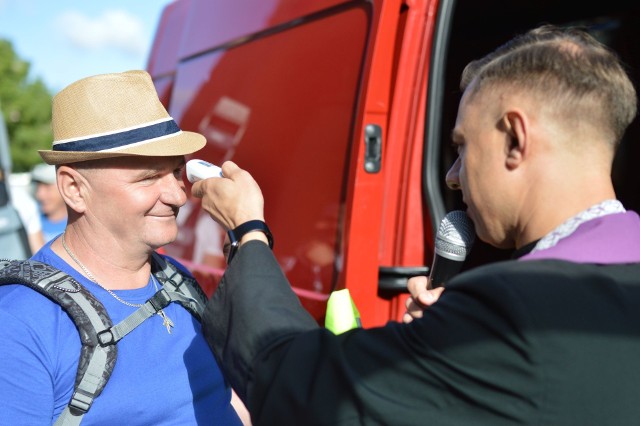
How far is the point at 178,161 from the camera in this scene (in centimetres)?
207

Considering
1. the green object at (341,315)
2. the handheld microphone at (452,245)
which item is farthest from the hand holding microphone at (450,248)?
the green object at (341,315)

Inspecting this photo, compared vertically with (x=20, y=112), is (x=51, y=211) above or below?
below

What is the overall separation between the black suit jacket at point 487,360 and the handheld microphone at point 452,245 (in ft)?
1.48

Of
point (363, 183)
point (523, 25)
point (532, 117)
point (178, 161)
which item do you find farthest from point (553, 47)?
point (523, 25)

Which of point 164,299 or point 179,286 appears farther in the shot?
point 179,286

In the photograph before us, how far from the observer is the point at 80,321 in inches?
65.9

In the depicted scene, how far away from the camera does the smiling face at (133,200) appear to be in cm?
192

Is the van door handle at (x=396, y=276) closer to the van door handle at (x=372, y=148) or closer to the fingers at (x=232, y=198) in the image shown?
the van door handle at (x=372, y=148)

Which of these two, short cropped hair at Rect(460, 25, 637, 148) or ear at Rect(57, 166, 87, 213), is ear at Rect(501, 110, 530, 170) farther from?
ear at Rect(57, 166, 87, 213)

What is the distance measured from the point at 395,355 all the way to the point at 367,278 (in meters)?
1.06

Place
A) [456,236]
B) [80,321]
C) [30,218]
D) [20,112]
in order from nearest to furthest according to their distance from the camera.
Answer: [456,236]
[80,321]
[30,218]
[20,112]

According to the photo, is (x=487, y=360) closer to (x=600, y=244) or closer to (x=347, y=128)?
(x=600, y=244)

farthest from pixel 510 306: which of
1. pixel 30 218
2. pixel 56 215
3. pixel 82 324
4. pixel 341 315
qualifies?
pixel 56 215

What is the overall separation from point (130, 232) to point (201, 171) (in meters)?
0.41
